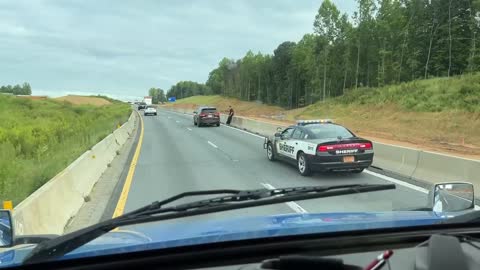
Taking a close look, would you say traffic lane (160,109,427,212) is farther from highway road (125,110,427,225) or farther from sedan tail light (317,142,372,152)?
sedan tail light (317,142,372,152)

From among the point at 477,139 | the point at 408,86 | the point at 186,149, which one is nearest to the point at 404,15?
the point at 408,86

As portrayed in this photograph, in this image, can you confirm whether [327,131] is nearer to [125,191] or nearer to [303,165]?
[303,165]

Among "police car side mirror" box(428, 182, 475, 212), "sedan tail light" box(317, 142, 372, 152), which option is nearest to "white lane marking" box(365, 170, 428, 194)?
"sedan tail light" box(317, 142, 372, 152)

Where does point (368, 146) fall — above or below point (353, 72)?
below

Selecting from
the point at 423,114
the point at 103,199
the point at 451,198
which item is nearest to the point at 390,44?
the point at 423,114

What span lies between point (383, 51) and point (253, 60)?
83.5 meters

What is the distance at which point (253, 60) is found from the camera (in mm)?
160500

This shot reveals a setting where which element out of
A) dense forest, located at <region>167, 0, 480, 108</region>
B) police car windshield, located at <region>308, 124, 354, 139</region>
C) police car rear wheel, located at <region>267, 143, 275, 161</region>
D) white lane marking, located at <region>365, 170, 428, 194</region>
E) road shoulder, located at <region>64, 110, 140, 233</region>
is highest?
dense forest, located at <region>167, 0, 480, 108</region>

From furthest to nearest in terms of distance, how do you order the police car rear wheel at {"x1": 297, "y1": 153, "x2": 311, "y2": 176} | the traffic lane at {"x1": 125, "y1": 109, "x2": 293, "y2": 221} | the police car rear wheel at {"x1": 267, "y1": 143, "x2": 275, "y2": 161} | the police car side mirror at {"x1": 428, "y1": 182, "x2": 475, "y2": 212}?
the police car rear wheel at {"x1": 267, "y1": 143, "x2": 275, "y2": 161} → the police car rear wheel at {"x1": 297, "y1": 153, "x2": 311, "y2": 176} → the traffic lane at {"x1": 125, "y1": 109, "x2": 293, "y2": 221} → the police car side mirror at {"x1": 428, "y1": 182, "x2": 475, "y2": 212}

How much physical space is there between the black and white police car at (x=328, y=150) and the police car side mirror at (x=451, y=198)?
907 cm

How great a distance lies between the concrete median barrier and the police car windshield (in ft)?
19.3

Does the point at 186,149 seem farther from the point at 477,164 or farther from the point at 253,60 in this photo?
the point at 253,60

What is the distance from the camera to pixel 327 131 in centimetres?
1405

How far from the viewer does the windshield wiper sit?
97.5 inches
